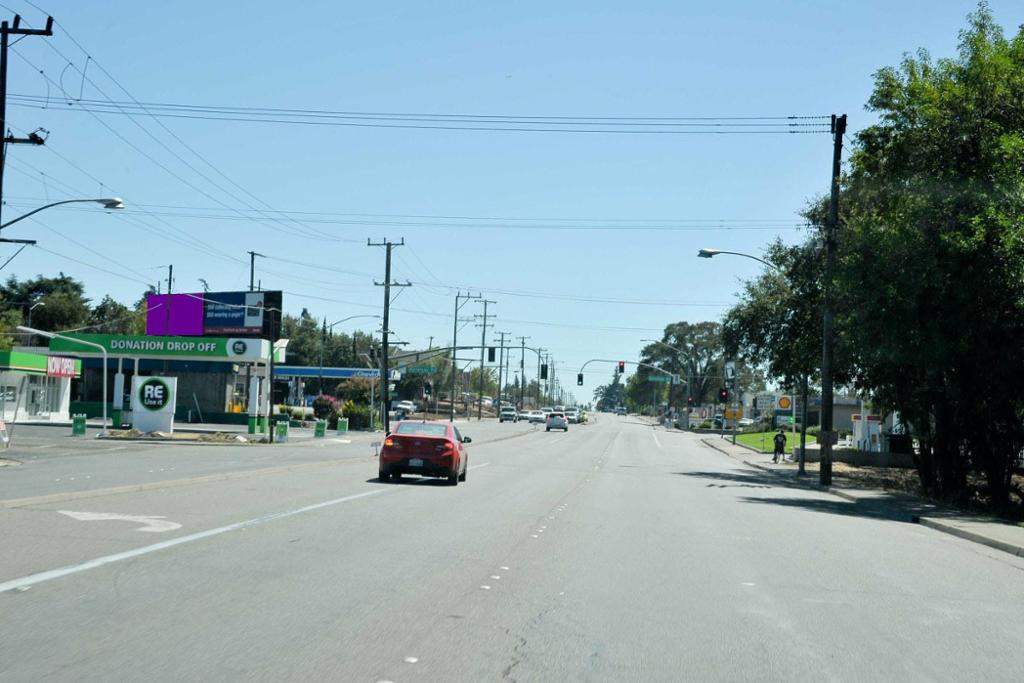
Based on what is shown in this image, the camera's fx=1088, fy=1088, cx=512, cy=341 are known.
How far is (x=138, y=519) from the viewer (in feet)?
48.7

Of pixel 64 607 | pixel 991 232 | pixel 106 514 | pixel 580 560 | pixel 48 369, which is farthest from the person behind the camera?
pixel 48 369

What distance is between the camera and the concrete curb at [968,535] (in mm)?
15914

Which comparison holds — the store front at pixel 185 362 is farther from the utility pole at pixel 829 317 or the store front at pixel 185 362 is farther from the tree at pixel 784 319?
the utility pole at pixel 829 317

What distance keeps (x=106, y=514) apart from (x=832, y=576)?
9.87 metres

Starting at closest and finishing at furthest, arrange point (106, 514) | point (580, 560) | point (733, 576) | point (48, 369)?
point (733, 576)
point (580, 560)
point (106, 514)
point (48, 369)

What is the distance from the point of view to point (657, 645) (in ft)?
26.3

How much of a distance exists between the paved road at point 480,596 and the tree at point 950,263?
584 cm

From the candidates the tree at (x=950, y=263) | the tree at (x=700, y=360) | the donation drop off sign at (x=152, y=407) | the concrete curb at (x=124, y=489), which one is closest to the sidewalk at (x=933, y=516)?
the tree at (x=950, y=263)

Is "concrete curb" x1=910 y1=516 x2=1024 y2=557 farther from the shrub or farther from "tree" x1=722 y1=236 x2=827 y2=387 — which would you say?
the shrub

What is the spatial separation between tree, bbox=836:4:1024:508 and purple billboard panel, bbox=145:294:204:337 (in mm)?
61698

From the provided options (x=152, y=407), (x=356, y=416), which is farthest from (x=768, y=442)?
(x=152, y=407)

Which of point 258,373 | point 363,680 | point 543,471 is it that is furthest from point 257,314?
point 363,680

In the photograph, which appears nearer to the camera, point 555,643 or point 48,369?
point 555,643

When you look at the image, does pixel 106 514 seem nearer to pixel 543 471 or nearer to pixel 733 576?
pixel 733 576
